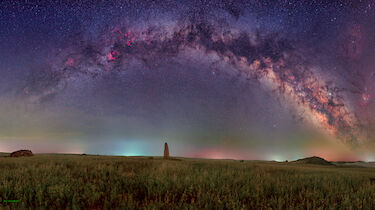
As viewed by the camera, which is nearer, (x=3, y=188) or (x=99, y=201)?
(x=99, y=201)

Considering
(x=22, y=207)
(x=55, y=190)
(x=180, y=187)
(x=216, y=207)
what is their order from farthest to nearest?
(x=180, y=187)
(x=55, y=190)
(x=216, y=207)
(x=22, y=207)

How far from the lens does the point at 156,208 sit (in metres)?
3.51

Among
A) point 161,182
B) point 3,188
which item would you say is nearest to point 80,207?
point 161,182

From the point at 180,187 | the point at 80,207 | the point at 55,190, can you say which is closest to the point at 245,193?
the point at 180,187

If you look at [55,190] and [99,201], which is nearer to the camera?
[99,201]

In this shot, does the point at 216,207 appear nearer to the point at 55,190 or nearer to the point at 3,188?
the point at 55,190

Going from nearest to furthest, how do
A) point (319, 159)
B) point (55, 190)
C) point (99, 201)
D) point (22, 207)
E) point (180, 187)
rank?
point (22, 207)
point (99, 201)
point (55, 190)
point (180, 187)
point (319, 159)

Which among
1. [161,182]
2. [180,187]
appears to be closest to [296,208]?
[180,187]

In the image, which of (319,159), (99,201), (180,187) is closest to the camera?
(99,201)

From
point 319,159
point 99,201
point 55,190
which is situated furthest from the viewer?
point 319,159

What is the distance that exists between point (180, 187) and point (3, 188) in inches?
160

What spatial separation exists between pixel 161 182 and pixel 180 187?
56 centimetres

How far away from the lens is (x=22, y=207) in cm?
347

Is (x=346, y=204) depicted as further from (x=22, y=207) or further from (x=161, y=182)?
(x=22, y=207)
